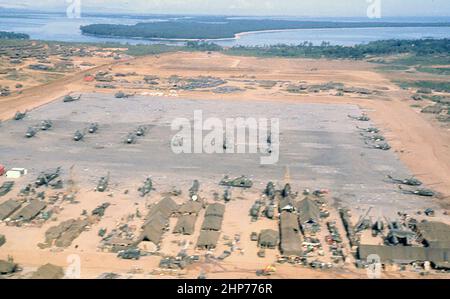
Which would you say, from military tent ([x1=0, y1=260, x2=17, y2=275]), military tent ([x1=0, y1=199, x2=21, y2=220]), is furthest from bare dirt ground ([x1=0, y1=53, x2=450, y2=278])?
military tent ([x1=0, y1=199, x2=21, y2=220])

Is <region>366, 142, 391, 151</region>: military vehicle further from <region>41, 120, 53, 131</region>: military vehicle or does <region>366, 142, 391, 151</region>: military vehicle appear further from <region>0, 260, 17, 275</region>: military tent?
<region>0, 260, 17, 275</region>: military tent

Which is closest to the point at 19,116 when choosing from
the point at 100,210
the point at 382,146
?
the point at 100,210

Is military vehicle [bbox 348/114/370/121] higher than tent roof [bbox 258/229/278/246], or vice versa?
military vehicle [bbox 348/114/370/121]

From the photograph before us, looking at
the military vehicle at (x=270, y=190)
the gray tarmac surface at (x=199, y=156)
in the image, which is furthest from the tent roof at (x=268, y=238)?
the gray tarmac surface at (x=199, y=156)

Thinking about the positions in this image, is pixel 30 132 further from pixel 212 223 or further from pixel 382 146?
pixel 382 146

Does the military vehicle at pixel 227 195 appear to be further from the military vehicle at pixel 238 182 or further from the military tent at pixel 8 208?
the military tent at pixel 8 208

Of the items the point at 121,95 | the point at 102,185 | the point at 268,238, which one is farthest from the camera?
the point at 121,95
